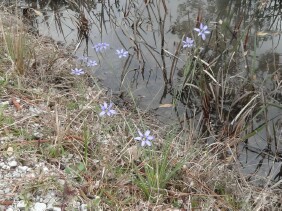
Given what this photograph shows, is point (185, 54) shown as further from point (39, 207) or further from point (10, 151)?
point (39, 207)

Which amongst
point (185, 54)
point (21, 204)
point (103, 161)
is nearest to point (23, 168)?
point (21, 204)

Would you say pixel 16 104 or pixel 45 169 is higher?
pixel 16 104

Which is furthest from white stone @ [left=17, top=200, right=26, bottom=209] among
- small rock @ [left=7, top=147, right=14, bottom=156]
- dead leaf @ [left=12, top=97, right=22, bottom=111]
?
dead leaf @ [left=12, top=97, right=22, bottom=111]

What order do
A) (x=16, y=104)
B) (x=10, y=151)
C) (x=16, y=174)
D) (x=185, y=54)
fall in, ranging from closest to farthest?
(x=16, y=174), (x=10, y=151), (x=16, y=104), (x=185, y=54)

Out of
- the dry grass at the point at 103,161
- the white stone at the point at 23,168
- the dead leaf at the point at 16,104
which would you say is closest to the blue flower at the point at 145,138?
the dry grass at the point at 103,161

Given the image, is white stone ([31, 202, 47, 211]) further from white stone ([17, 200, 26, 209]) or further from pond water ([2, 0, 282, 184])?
pond water ([2, 0, 282, 184])

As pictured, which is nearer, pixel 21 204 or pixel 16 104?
pixel 21 204
